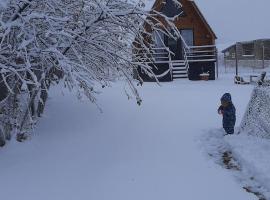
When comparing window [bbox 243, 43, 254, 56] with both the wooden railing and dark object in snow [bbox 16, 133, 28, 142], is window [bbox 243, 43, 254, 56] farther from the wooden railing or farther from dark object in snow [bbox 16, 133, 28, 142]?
dark object in snow [bbox 16, 133, 28, 142]

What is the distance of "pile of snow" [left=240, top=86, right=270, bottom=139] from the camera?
9055 mm

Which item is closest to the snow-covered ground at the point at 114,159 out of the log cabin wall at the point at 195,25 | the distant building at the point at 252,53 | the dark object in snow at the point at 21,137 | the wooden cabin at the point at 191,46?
the dark object in snow at the point at 21,137

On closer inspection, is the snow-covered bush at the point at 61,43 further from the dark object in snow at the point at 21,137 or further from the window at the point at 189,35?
the window at the point at 189,35

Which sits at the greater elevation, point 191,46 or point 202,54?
point 191,46

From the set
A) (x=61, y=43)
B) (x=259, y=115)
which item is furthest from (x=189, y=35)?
(x=61, y=43)

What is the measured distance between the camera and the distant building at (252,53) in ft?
152

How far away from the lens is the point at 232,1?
159 ft

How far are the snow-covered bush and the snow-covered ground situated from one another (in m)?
0.75

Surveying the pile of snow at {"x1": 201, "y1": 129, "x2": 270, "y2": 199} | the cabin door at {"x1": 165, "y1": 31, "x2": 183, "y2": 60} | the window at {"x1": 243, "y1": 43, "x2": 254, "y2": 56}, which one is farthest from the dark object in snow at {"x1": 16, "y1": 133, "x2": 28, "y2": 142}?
the window at {"x1": 243, "y1": 43, "x2": 254, "y2": 56}

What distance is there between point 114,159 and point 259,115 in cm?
291

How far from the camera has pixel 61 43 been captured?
7996mm

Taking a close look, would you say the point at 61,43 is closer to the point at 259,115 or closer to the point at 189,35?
the point at 259,115

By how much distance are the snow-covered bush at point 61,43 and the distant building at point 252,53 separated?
37660 mm

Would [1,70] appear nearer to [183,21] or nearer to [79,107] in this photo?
[79,107]
